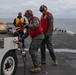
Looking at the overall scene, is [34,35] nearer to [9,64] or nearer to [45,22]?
[45,22]

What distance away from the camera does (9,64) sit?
7.30 metres

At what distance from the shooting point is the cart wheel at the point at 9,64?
7.06 meters

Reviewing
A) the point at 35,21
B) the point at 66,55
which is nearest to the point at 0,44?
the point at 35,21

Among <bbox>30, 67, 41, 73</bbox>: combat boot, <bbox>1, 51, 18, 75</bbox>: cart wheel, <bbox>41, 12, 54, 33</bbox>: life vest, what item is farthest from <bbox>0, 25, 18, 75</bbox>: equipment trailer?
<bbox>41, 12, 54, 33</bbox>: life vest

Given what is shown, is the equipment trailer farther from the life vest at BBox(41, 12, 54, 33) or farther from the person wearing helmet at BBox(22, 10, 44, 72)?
the life vest at BBox(41, 12, 54, 33)

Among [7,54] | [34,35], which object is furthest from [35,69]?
[7,54]

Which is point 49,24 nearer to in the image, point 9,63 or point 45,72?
point 45,72

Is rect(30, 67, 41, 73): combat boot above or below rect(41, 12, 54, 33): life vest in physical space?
below

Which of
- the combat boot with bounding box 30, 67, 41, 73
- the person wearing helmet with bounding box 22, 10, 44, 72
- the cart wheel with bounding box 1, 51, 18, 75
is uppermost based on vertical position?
the person wearing helmet with bounding box 22, 10, 44, 72

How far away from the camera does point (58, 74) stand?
26.6ft

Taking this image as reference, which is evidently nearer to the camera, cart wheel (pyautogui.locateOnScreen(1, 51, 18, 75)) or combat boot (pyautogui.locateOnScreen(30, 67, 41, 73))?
cart wheel (pyautogui.locateOnScreen(1, 51, 18, 75))

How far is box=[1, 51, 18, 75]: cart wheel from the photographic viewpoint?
706 cm

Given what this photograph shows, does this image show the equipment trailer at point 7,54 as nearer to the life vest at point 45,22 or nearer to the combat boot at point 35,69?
the combat boot at point 35,69

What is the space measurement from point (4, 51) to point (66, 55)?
495 centimetres
